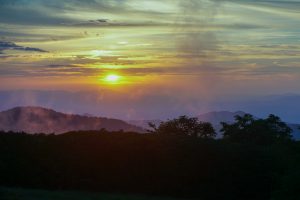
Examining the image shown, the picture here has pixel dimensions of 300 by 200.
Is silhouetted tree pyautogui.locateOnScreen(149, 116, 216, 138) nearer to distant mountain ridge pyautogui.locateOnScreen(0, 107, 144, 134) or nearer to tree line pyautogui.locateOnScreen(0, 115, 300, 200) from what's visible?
distant mountain ridge pyautogui.locateOnScreen(0, 107, 144, 134)

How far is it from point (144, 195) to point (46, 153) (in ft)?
11.2

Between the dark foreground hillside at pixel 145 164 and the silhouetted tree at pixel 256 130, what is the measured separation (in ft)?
26.1

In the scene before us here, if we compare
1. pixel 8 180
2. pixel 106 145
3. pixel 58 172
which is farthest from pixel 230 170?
pixel 8 180

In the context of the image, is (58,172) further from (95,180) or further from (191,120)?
(191,120)

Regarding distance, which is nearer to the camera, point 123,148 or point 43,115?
point 123,148

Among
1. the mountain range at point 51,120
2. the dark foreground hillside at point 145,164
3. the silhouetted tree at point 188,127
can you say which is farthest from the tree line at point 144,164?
the mountain range at point 51,120

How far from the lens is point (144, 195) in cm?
1773

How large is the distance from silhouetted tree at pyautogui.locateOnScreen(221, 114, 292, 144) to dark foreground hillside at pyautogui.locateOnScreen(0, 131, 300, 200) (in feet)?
26.1

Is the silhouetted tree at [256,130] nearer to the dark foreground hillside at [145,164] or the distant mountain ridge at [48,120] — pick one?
the distant mountain ridge at [48,120]

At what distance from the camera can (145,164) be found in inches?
715

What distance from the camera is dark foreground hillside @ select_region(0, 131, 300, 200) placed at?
17547 millimetres

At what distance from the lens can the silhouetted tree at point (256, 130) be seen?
2706 centimetres

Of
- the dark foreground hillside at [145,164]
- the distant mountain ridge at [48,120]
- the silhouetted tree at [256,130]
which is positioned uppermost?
the distant mountain ridge at [48,120]

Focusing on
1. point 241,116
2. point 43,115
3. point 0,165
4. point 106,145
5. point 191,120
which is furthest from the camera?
point 43,115
